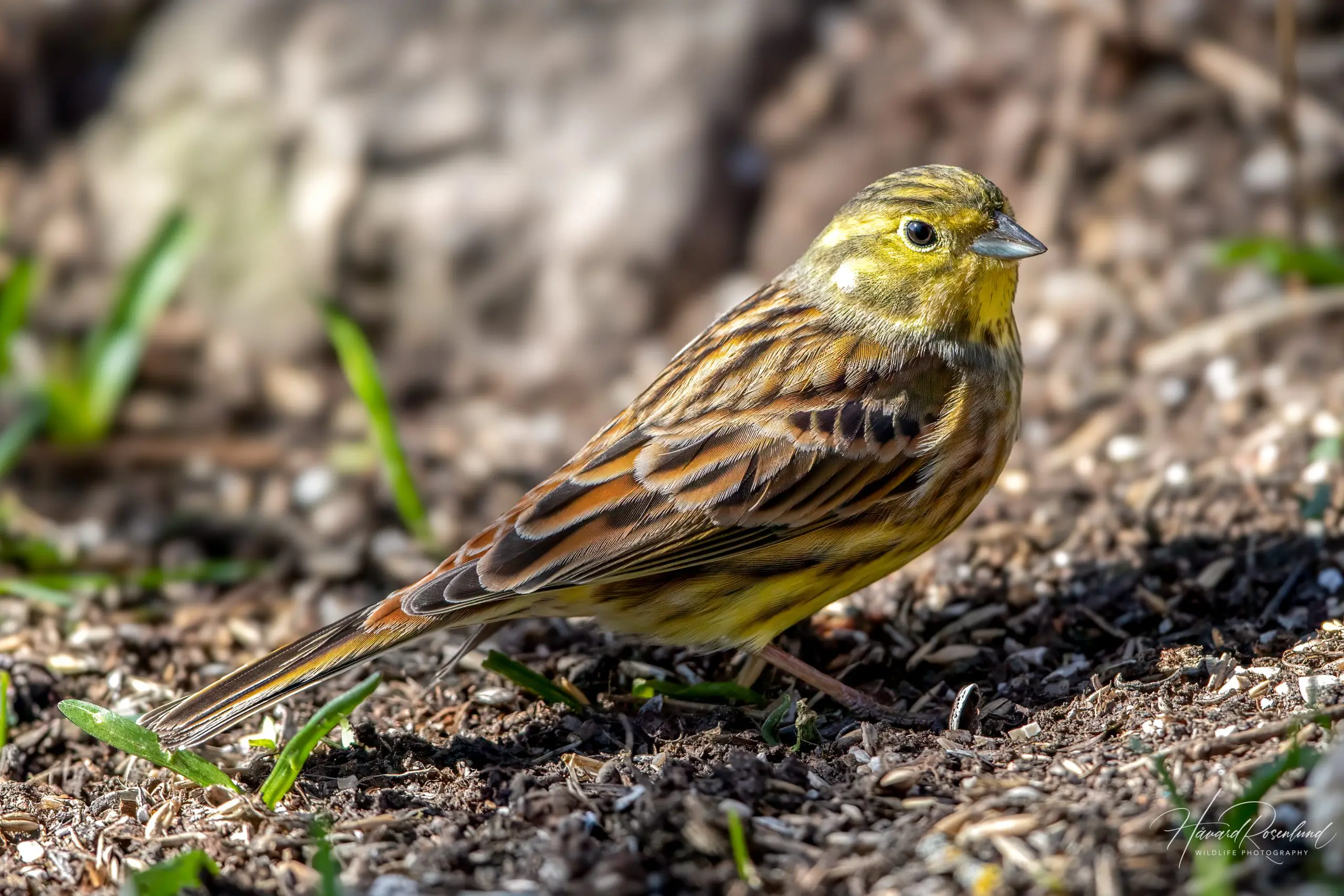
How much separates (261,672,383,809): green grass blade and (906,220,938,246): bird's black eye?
2306mm

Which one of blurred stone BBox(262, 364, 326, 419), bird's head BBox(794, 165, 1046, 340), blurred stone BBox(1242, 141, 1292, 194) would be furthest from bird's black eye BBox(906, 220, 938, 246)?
blurred stone BBox(262, 364, 326, 419)

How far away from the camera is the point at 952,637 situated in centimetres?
508

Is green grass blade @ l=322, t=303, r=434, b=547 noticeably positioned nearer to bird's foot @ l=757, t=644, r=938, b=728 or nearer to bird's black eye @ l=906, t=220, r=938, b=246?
bird's foot @ l=757, t=644, r=938, b=728

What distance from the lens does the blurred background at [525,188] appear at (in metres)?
7.39

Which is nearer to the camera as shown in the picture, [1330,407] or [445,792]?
[445,792]

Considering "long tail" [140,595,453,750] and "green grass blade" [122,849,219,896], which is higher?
"long tail" [140,595,453,750]

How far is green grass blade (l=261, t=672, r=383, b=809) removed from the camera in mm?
4121

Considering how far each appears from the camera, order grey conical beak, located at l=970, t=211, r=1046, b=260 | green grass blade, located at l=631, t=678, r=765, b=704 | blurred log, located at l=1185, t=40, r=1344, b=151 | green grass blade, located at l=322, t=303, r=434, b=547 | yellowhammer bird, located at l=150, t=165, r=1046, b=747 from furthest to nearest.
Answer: blurred log, located at l=1185, t=40, r=1344, b=151 → green grass blade, located at l=322, t=303, r=434, b=547 → grey conical beak, located at l=970, t=211, r=1046, b=260 → green grass blade, located at l=631, t=678, r=765, b=704 → yellowhammer bird, located at l=150, t=165, r=1046, b=747

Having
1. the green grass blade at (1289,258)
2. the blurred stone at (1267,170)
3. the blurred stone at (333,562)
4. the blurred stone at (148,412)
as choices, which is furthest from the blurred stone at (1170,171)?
the blurred stone at (148,412)

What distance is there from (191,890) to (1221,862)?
244 centimetres

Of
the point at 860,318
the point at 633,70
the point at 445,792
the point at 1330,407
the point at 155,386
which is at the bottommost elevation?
the point at 1330,407

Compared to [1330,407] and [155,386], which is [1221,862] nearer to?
[1330,407]

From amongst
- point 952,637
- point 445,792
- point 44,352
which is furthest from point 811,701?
point 44,352

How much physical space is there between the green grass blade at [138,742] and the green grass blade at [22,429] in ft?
7.98
